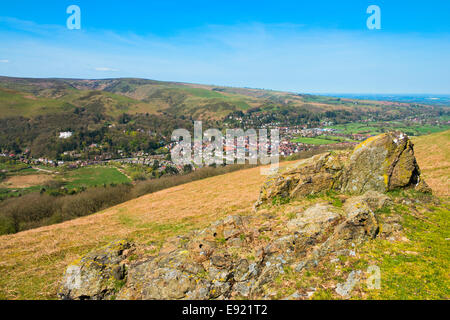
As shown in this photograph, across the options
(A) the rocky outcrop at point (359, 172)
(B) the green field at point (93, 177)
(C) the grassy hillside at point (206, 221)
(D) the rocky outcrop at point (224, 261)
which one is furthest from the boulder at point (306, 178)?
(B) the green field at point (93, 177)

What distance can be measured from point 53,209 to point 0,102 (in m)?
225

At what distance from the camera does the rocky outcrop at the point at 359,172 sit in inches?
558

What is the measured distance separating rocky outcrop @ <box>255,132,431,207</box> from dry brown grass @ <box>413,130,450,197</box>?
4673mm

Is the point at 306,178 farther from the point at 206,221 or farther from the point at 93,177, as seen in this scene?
the point at 93,177

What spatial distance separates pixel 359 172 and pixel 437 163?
25461mm

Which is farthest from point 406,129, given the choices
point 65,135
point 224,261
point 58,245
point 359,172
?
point 65,135

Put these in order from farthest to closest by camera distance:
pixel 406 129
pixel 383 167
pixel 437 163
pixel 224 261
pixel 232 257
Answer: pixel 406 129 → pixel 437 163 → pixel 383 167 → pixel 232 257 → pixel 224 261

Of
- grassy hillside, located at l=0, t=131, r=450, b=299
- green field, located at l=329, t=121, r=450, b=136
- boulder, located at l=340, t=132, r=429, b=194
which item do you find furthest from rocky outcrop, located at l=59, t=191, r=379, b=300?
green field, located at l=329, t=121, r=450, b=136

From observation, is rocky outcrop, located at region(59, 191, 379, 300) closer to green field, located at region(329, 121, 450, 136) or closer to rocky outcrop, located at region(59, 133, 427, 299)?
rocky outcrop, located at region(59, 133, 427, 299)

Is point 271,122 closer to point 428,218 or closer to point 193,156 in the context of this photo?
point 193,156

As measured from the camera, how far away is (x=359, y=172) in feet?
49.3

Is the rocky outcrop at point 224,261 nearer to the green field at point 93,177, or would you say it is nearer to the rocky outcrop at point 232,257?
the rocky outcrop at point 232,257

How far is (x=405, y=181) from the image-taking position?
1392 cm
